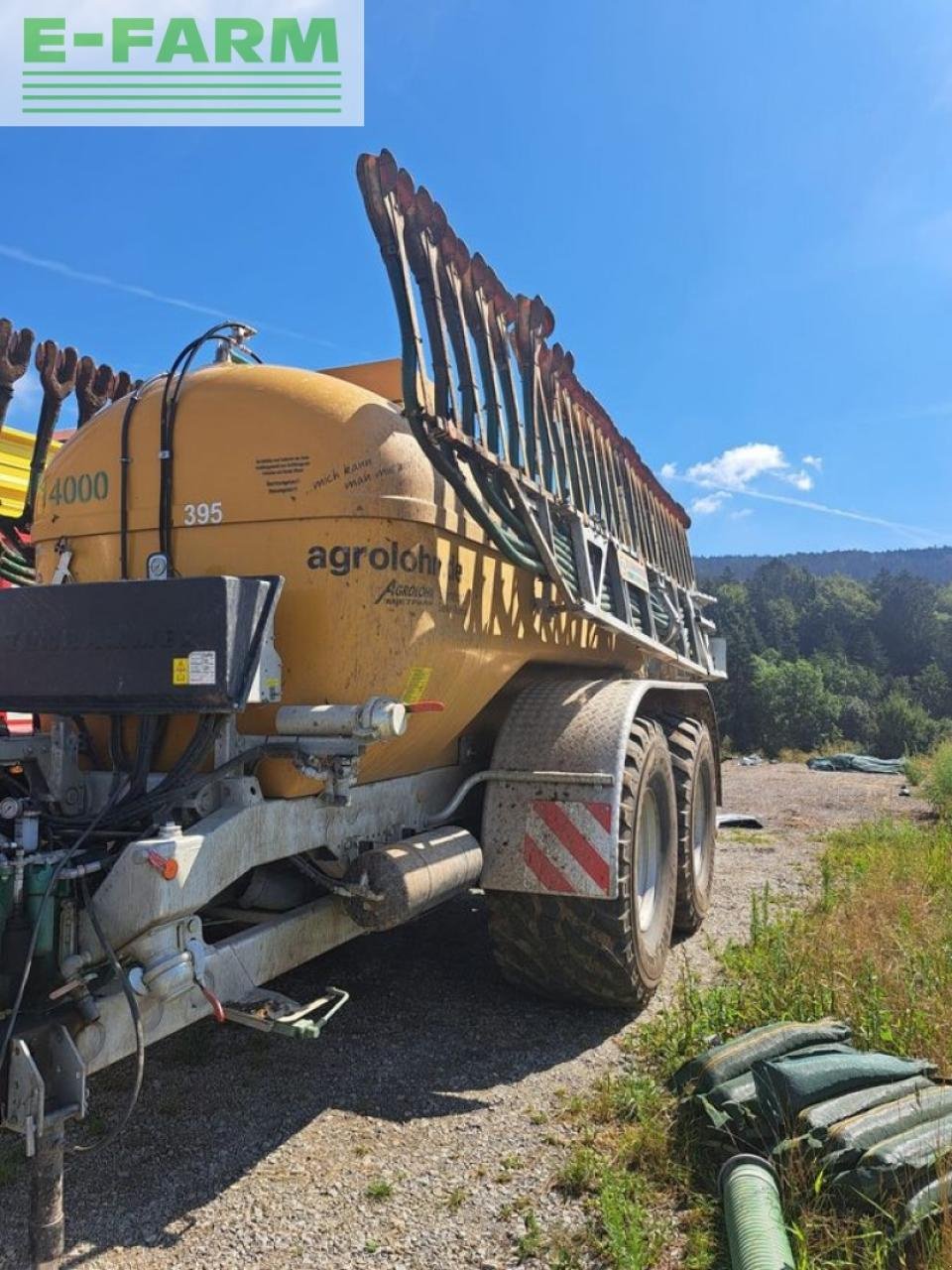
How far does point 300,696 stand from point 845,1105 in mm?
2045

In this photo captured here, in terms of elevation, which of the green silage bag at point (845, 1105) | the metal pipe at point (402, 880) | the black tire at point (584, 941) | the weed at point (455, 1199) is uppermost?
the metal pipe at point (402, 880)

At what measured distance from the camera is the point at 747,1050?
3295 millimetres

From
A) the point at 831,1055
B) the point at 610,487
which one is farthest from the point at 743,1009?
the point at 610,487

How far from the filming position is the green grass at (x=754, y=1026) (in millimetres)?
2492

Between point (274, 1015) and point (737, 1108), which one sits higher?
point (274, 1015)

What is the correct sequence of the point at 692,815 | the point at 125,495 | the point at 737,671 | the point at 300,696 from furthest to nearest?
the point at 737,671 < the point at 692,815 < the point at 125,495 < the point at 300,696

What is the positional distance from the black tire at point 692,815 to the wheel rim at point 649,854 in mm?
318

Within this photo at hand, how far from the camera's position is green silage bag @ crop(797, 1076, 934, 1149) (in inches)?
108

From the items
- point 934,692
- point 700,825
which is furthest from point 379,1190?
point 934,692

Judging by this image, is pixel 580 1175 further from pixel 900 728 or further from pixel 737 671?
pixel 737 671

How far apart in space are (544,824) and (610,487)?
2.33 metres

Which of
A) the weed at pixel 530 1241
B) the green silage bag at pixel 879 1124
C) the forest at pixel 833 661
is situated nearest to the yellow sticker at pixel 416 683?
the weed at pixel 530 1241

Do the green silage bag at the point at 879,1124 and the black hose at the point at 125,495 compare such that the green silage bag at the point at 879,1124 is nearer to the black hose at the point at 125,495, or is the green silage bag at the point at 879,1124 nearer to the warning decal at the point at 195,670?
the warning decal at the point at 195,670

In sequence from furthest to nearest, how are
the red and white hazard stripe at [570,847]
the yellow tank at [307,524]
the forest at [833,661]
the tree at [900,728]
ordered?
the forest at [833,661] → the tree at [900,728] → the red and white hazard stripe at [570,847] → the yellow tank at [307,524]
